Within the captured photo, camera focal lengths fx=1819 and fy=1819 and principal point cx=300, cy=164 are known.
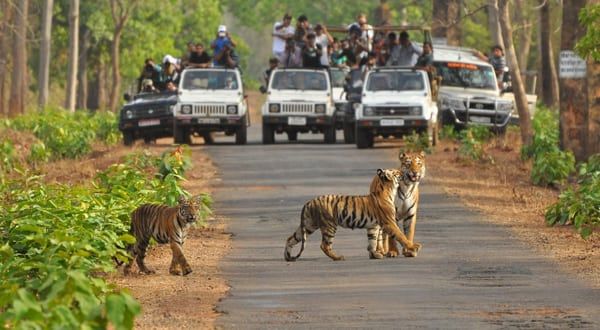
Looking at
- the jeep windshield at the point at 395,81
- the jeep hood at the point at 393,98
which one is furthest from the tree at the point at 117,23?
the jeep hood at the point at 393,98

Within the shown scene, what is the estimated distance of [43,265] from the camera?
41.2 ft

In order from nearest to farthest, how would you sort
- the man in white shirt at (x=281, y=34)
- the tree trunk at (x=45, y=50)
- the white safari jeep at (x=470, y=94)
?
the white safari jeep at (x=470, y=94) → the man in white shirt at (x=281, y=34) → the tree trunk at (x=45, y=50)

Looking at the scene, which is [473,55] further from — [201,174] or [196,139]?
[201,174]

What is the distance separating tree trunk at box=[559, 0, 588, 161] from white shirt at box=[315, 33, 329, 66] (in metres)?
13.5

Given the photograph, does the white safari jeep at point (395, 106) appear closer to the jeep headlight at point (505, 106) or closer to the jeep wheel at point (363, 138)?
the jeep wheel at point (363, 138)

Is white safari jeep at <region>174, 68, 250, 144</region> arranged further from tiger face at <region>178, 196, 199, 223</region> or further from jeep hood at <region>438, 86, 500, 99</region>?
tiger face at <region>178, 196, 199, 223</region>

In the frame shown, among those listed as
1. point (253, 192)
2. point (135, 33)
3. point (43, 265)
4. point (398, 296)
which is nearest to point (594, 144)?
point (253, 192)

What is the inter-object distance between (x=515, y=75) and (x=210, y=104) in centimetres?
771

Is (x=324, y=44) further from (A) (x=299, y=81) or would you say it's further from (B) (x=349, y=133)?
(B) (x=349, y=133)

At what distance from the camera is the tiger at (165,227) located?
16156 mm

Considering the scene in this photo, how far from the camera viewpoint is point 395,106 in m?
38.2

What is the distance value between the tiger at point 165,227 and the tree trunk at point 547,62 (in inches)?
1514

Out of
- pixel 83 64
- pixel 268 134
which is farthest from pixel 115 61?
pixel 268 134

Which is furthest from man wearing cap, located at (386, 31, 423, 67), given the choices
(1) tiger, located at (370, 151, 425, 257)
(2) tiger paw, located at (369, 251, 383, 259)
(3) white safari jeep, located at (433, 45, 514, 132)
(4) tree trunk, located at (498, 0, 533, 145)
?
(2) tiger paw, located at (369, 251, 383, 259)
